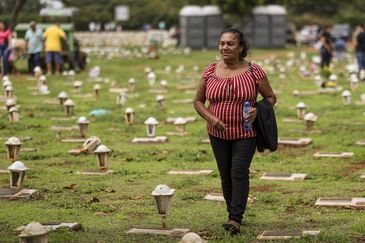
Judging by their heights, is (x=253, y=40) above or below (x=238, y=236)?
below

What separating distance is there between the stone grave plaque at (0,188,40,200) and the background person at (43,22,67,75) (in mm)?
17139

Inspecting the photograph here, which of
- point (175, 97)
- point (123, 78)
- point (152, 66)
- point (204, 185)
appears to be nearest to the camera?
point (204, 185)

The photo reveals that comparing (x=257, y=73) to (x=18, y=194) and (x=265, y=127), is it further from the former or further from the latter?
(x=18, y=194)

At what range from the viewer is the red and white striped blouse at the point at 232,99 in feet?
25.1

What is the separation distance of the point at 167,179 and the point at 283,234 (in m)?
3.20

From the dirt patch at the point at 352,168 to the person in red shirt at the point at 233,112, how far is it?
10.6 feet

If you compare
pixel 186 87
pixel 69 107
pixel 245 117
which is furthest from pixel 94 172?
pixel 186 87

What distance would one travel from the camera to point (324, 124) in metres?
15.7

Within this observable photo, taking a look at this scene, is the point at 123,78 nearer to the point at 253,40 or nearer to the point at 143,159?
the point at 143,159

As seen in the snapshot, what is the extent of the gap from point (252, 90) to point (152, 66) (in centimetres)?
2538

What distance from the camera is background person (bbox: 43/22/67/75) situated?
26.3 m

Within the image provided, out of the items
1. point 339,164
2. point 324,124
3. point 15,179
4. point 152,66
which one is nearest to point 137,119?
point 324,124

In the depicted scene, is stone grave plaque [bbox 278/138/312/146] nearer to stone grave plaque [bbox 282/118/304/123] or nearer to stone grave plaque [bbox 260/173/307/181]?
stone grave plaque [bbox 282/118/304/123]

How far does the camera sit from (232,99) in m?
7.67
